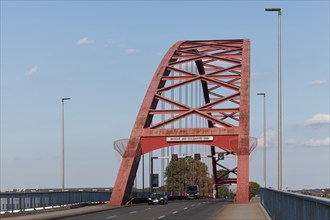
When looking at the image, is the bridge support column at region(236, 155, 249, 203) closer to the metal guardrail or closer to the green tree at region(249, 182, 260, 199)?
the metal guardrail

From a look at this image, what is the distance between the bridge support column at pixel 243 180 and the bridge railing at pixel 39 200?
12.4 m

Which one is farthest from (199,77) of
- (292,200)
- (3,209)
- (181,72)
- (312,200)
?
(312,200)

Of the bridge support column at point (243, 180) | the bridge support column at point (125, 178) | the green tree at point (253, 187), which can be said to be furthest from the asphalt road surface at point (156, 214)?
the green tree at point (253, 187)

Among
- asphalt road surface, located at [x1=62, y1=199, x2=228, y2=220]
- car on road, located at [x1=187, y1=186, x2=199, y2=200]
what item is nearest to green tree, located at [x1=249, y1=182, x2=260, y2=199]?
car on road, located at [x1=187, y1=186, x2=199, y2=200]

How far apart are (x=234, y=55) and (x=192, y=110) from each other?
1245 centimetres

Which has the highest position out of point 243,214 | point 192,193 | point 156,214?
point 243,214

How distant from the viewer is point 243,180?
5625 centimetres

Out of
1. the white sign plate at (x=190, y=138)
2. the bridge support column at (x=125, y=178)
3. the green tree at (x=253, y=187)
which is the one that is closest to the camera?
the bridge support column at (x=125, y=178)

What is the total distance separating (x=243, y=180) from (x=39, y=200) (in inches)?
791

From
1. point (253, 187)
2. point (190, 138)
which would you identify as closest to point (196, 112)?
point (190, 138)

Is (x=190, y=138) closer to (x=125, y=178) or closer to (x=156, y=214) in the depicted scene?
(x=125, y=178)

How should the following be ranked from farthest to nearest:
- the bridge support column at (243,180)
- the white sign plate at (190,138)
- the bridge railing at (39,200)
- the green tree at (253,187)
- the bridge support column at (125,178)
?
the green tree at (253,187)
the white sign plate at (190,138)
the bridge support column at (243,180)
the bridge support column at (125,178)
the bridge railing at (39,200)

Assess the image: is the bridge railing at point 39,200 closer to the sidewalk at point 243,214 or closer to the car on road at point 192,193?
the sidewalk at point 243,214

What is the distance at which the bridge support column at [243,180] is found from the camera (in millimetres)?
55719
